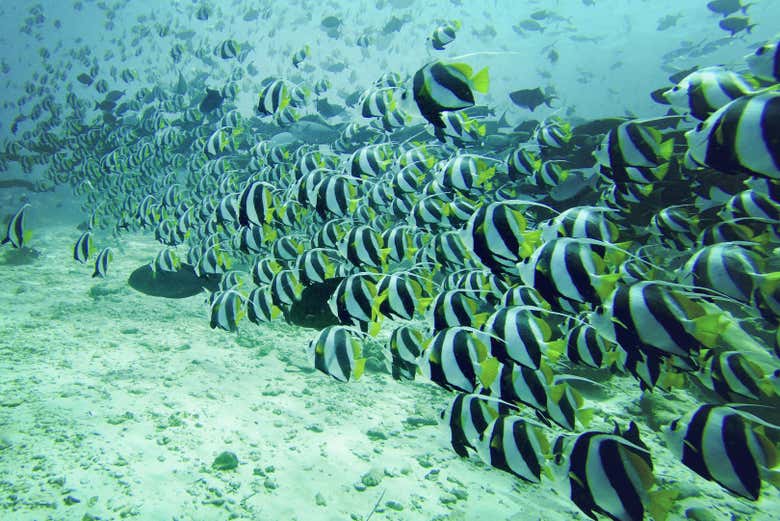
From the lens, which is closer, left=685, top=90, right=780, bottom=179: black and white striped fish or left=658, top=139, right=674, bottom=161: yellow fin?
left=685, top=90, right=780, bottom=179: black and white striped fish

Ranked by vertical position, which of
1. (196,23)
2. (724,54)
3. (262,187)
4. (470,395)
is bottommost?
(470,395)

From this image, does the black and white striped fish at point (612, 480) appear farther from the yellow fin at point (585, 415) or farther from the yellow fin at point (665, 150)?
the yellow fin at point (665, 150)

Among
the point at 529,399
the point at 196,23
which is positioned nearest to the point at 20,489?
the point at 529,399

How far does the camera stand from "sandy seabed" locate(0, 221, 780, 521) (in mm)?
3148

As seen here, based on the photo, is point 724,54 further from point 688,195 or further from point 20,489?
point 20,489

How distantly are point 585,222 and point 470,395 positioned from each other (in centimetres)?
159

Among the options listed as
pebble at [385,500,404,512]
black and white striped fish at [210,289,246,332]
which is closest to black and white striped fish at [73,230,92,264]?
black and white striped fish at [210,289,246,332]

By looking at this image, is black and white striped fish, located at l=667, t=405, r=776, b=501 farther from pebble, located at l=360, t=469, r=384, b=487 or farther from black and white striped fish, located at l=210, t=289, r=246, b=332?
black and white striped fish, located at l=210, t=289, r=246, b=332

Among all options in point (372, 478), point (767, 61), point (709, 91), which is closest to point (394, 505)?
point (372, 478)

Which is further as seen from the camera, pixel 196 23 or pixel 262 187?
pixel 196 23

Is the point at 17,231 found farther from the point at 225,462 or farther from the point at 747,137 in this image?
the point at 747,137

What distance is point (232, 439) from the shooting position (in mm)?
3936

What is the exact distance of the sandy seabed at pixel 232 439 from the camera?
3.15 metres

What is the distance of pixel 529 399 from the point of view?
250 centimetres
